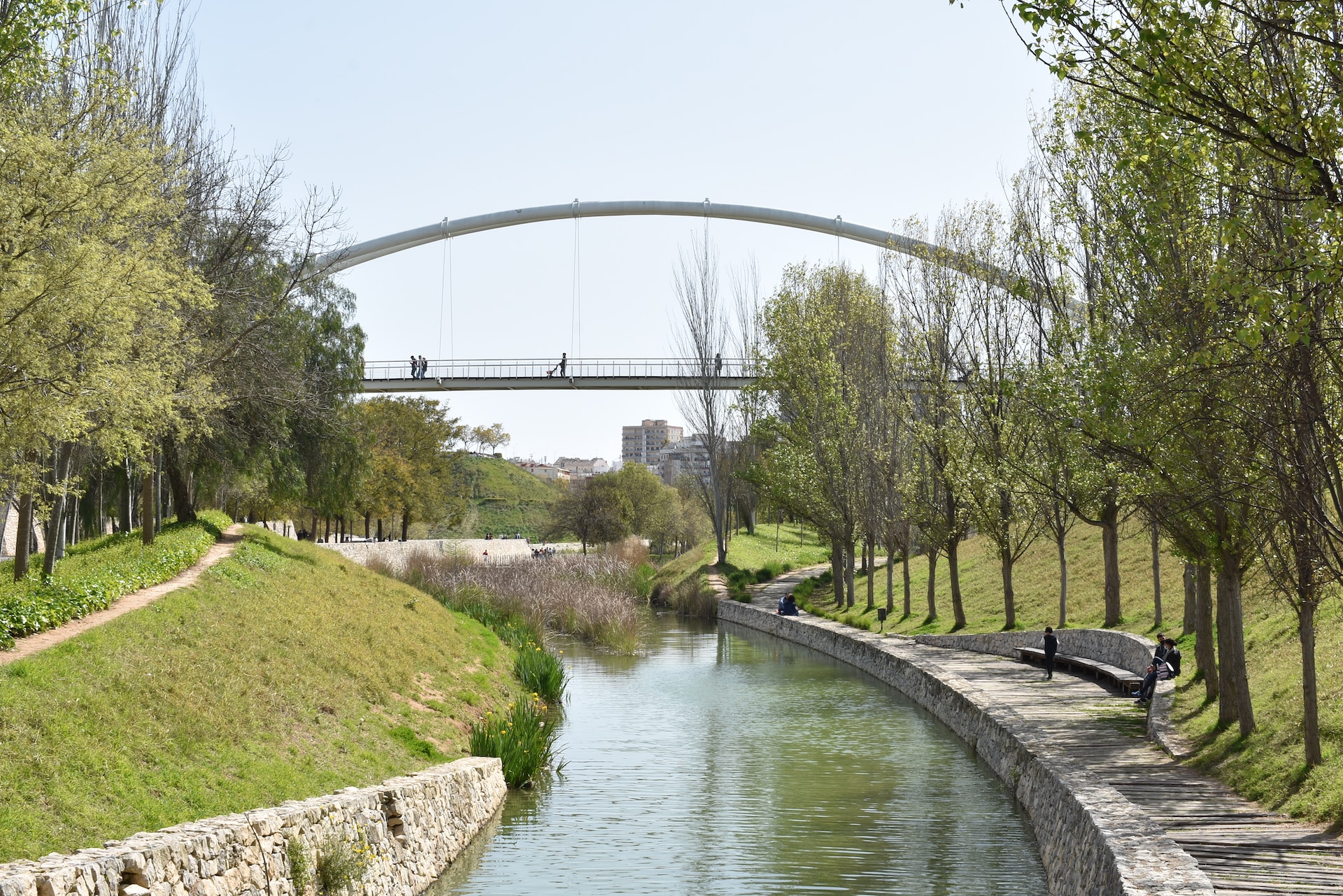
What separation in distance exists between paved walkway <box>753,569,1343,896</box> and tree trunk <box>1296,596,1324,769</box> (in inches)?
31.4

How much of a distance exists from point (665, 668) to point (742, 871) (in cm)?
1750

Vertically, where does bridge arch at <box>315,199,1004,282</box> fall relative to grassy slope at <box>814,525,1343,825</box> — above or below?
above

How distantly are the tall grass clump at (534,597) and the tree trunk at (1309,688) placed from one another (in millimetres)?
19673

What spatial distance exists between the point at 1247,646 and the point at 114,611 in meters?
15.5

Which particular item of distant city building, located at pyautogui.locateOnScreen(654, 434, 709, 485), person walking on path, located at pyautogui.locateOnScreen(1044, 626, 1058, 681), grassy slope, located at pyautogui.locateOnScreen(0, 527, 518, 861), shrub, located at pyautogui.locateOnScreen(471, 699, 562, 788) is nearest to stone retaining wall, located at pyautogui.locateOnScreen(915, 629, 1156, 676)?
person walking on path, located at pyautogui.locateOnScreen(1044, 626, 1058, 681)

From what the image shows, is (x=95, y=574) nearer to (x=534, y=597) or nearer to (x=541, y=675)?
(x=541, y=675)

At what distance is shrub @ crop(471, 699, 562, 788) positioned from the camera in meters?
16.6

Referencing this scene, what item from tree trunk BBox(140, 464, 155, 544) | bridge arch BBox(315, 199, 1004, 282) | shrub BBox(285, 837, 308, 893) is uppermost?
bridge arch BBox(315, 199, 1004, 282)

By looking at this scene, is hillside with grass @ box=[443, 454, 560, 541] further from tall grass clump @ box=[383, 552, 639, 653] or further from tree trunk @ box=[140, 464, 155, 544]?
tree trunk @ box=[140, 464, 155, 544]

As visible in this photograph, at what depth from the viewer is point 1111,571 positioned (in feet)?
81.6

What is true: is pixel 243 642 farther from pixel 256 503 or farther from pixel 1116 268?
pixel 256 503

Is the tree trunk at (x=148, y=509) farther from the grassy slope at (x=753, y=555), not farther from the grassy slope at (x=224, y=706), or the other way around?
the grassy slope at (x=753, y=555)

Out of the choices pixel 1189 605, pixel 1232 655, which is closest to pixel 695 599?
pixel 1189 605

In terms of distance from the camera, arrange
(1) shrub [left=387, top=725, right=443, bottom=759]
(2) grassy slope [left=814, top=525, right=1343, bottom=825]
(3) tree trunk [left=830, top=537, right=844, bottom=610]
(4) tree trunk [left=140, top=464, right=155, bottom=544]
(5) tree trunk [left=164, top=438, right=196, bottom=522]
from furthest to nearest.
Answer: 1. (3) tree trunk [left=830, top=537, right=844, bottom=610]
2. (5) tree trunk [left=164, top=438, right=196, bottom=522]
3. (4) tree trunk [left=140, top=464, right=155, bottom=544]
4. (1) shrub [left=387, top=725, right=443, bottom=759]
5. (2) grassy slope [left=814, top=525, right=1343, bottom=825]
